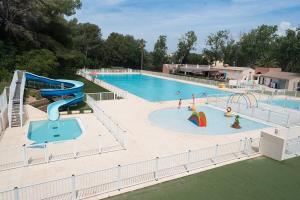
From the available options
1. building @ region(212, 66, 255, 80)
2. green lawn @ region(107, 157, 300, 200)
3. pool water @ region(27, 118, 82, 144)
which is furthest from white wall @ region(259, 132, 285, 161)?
building @ region(212, 66, 255, 80)

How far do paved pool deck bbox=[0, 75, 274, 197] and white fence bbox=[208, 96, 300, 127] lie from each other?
344 cm

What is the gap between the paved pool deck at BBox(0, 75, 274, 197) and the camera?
30.1ft

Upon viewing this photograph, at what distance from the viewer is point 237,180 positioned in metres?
9.41

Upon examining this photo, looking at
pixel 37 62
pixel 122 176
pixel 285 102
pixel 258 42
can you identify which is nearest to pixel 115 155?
pixel 122 176

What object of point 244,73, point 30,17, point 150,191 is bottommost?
point 150,191

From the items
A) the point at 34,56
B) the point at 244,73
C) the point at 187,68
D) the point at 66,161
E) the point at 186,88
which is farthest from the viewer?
the point at 187,68

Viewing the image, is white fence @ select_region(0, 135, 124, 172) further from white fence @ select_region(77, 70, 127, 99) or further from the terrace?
white fence @ select_region(77, 70, 127, 99)

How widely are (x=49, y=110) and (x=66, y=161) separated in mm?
7819

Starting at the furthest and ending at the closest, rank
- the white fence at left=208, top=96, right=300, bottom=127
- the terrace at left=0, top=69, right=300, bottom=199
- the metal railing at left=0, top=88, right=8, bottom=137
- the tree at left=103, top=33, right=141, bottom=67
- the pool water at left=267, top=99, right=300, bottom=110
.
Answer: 1. the tree at left=103, top=33, right=141, bottom=67
2. the pool water at left=267, top=99, right=300, bottom=110
3. the white fence at left=208, top=96, right=300, bottom=127
4. the metal railing at left=0, top=88, right=8, bottom=137
5. the terrace at left=0, top=69, right=300, bottom=199

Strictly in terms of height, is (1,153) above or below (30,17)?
below

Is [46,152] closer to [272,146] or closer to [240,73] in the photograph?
[272,146]

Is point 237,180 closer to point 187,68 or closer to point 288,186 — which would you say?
point 288,186

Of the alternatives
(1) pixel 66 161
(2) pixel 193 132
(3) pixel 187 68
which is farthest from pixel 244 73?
(1) pixel 66 161

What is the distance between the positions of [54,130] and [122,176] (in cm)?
788
